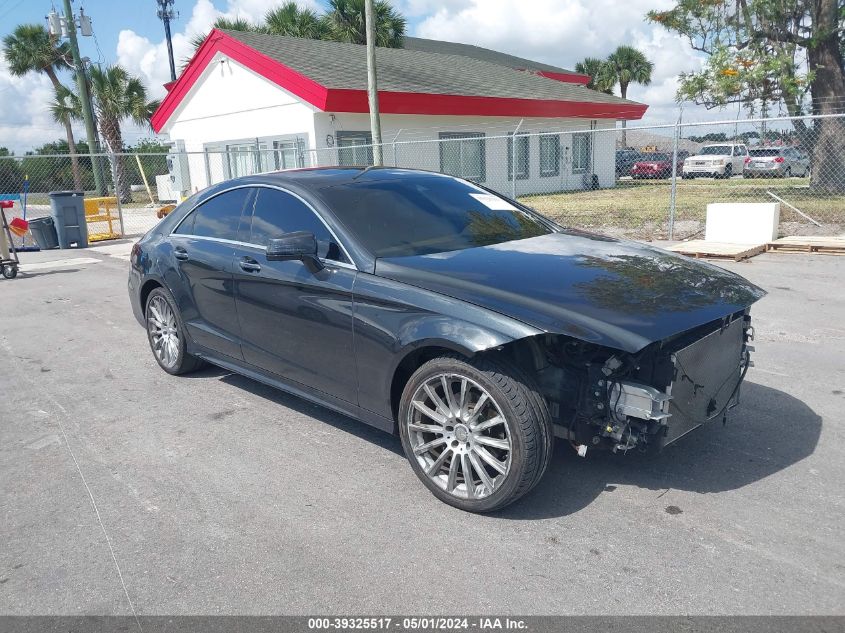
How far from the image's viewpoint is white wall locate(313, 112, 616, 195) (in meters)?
20.3

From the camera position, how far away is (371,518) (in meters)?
3.31

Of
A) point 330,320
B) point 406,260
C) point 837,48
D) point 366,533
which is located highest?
point 837,48

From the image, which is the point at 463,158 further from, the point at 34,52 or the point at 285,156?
the point at 34,52

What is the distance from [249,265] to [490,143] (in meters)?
20.4

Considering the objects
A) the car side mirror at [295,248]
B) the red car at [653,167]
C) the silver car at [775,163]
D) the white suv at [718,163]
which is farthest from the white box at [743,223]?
the red car at [653,167]

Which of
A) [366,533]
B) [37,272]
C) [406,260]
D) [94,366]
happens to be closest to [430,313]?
[406,260]

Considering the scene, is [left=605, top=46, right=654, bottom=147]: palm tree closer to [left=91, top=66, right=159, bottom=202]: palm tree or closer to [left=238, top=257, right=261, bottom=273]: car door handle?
[left=91, top=66, right=159, bottom=202]: palm tree

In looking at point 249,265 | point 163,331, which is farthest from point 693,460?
point 163,331

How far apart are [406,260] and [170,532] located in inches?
69.1

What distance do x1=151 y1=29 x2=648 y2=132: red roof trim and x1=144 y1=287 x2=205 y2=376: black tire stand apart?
47.6 feet

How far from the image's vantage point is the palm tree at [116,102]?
31.9 m

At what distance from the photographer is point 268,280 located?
13.9 ft

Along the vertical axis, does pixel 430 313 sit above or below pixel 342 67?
below

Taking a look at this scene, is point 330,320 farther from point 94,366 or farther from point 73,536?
point 94,366
